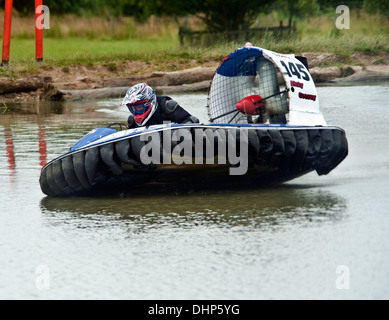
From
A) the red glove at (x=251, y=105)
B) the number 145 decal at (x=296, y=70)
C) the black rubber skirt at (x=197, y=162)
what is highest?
the number 145 decal at (x=296, y=70)

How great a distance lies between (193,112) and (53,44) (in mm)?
17688

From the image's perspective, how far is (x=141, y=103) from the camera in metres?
6.09

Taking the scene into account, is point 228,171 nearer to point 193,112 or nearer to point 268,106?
point 268,106

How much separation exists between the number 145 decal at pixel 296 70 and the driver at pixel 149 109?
2.72 ft

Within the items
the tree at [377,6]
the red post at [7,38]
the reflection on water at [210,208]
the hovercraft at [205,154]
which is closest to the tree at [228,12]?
the tree at [377,6]

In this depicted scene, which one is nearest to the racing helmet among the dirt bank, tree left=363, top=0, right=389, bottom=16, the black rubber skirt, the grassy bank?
the black rubber skirt

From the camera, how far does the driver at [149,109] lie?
20.0 ft

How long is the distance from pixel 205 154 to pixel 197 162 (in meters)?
0.13

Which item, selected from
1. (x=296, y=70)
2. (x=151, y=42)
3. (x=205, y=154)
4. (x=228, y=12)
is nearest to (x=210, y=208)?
(x=205, y=154)

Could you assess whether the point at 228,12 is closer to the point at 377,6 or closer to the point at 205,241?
the point at 377,6

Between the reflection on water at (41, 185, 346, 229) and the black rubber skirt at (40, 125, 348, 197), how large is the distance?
11 centimetres

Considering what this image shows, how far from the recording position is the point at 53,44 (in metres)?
27.8

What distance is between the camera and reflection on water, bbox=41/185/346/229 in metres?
4.90

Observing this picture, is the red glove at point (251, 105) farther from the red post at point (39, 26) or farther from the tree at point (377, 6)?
the tree at point (377, 6)
